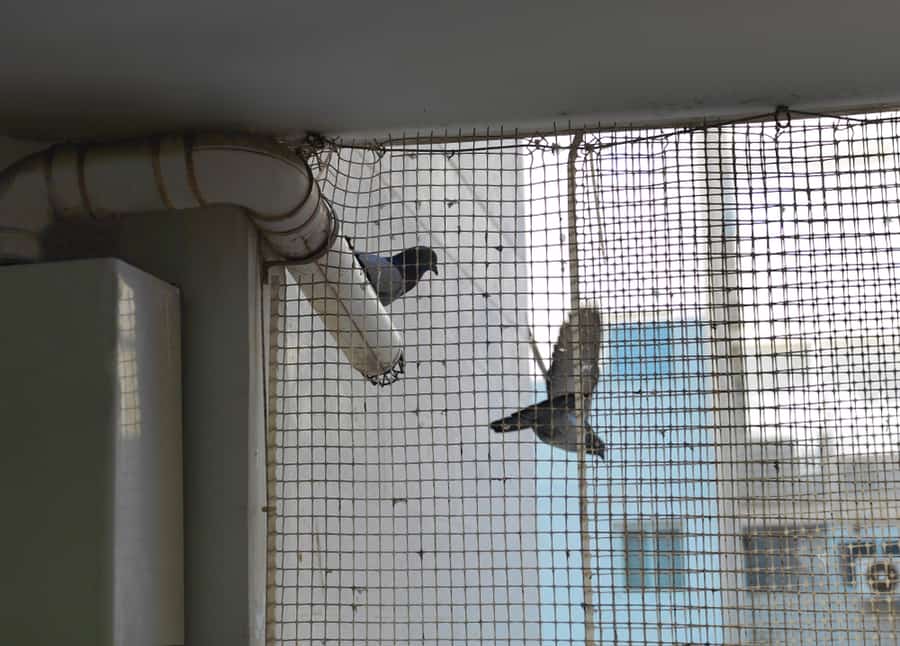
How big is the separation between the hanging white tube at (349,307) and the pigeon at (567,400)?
0.40 metres

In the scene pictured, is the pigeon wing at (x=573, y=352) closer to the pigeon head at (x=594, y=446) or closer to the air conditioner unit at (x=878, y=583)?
the pigeon head at (x=594, y=446)

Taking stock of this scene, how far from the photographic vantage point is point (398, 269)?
2.94 metres

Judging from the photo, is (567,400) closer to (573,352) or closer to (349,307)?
(573,352)

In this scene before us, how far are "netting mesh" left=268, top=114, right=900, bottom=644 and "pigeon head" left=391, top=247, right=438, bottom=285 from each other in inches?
3.5

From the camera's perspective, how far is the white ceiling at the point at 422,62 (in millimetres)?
1668

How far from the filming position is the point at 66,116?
2100 millimetres

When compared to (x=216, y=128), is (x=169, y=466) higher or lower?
lower

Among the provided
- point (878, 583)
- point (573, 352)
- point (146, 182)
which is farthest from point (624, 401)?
point (146, 182)

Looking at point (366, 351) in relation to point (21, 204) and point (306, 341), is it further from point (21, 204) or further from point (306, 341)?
point (21, 204)

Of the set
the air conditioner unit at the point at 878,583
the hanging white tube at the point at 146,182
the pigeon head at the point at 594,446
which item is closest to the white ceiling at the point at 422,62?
the hanging white tube at the point at 146,182

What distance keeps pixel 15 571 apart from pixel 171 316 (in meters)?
0.59

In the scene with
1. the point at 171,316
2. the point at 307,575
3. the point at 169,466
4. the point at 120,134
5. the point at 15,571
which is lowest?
the point at 307,575

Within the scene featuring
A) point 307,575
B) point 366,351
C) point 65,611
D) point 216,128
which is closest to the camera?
point 65,611

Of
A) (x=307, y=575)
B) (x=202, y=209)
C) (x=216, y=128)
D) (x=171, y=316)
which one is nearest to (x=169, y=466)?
(x=171, y=316)
